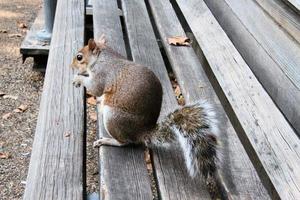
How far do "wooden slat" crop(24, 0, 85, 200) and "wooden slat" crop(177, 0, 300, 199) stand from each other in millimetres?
647

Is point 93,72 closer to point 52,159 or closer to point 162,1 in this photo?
point 52,159

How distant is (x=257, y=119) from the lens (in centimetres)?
208

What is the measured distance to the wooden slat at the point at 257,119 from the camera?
177 centimetres

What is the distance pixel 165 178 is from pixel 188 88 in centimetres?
76

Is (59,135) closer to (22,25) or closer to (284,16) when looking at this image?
(284,16)

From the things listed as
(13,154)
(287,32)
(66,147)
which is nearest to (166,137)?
(66,147)

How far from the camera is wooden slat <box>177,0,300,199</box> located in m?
1.77

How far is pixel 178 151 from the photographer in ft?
6.62

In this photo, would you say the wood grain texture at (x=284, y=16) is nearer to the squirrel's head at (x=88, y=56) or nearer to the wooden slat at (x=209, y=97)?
the wooden slat at (x=209, y=97)

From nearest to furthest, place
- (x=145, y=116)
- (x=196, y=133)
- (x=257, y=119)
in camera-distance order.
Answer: (x=196, y=133) < (x=145, y=116) < (x=257, y=119)

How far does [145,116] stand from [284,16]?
33.1 inches

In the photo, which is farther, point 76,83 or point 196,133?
point 76,83

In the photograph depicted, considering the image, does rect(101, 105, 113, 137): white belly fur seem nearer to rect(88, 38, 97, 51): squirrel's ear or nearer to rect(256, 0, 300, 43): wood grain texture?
rect(88, 38, 97, 51): squirrel's ear

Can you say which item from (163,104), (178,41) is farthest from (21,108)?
(163,104)
